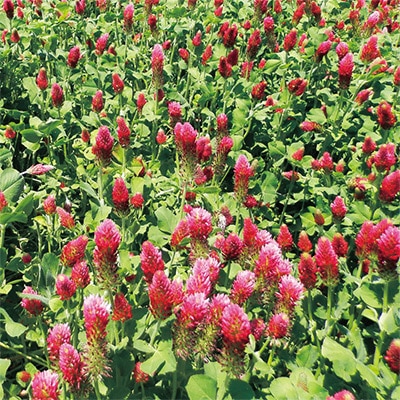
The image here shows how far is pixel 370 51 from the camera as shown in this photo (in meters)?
3.38

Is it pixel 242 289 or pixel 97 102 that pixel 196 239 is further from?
pixel 97 102

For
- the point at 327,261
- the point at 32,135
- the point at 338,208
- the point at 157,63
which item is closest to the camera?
the point at 327,261

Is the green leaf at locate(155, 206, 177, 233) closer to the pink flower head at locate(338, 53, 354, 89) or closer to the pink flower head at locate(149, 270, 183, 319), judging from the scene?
the pink flower head at locate(149, 270, 183, 319)

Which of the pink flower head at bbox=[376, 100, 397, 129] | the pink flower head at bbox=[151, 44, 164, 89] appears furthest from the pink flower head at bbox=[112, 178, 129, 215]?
the pink flower head at bbox=[376, 100, 397, 129]

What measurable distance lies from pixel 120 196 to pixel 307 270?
0.75 metres

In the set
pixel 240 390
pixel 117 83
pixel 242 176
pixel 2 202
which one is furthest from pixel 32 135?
pixel 240 390

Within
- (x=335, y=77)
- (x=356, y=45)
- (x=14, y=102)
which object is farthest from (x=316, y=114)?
(x=14, y=102)

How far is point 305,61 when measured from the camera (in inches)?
155

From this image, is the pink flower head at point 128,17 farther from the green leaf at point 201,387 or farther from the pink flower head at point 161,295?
the green leaf at point 201,387

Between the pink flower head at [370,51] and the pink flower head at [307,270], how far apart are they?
2158 millimetres

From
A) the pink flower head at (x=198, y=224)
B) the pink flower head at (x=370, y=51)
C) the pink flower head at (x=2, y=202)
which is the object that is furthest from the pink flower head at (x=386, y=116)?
the pink flower head at (x=2, y=202)

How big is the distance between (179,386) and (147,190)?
904mm

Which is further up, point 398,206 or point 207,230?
point 207,230

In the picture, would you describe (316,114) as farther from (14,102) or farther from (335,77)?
(14,102)
